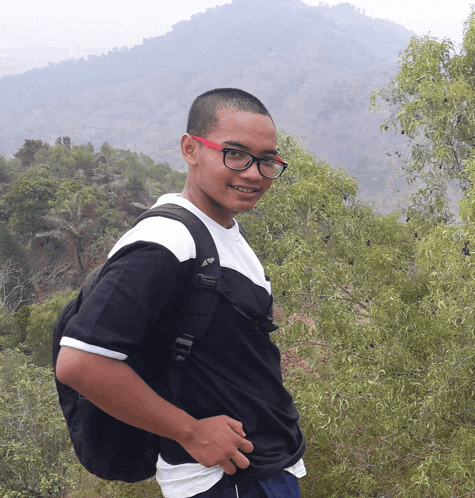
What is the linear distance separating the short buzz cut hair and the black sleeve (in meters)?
0.42

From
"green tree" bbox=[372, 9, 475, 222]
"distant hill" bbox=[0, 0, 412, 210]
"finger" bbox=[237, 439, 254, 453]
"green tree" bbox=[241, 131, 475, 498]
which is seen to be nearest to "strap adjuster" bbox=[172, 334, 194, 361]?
"finger" bbox=[237, 439, 254, 453]

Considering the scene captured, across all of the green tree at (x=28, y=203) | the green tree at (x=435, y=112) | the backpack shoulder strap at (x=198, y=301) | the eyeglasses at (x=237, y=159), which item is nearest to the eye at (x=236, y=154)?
the eyeglasses at (x=237, y=159)

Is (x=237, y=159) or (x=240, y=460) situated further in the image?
(x=237, y=159)

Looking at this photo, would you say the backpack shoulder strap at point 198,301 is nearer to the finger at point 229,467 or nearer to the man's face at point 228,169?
the man's face at point 228,169

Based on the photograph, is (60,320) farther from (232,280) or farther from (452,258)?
(452,258)

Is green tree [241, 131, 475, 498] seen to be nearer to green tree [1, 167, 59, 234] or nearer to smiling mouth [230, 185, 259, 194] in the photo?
smiling mouth [230, 185, 259, 194]

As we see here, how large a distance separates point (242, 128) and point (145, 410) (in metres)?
0.71

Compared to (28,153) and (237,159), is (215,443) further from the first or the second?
(28,153)

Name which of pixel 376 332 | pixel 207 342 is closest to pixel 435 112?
pixel 376 332

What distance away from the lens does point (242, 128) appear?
118 centimetres

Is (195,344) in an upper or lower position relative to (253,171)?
lower

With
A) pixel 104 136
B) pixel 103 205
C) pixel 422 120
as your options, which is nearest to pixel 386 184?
pixel 104 136

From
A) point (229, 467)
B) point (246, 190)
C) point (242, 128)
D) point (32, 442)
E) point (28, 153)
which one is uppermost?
point (242, 128)

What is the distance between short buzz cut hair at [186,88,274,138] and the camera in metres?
1.21
